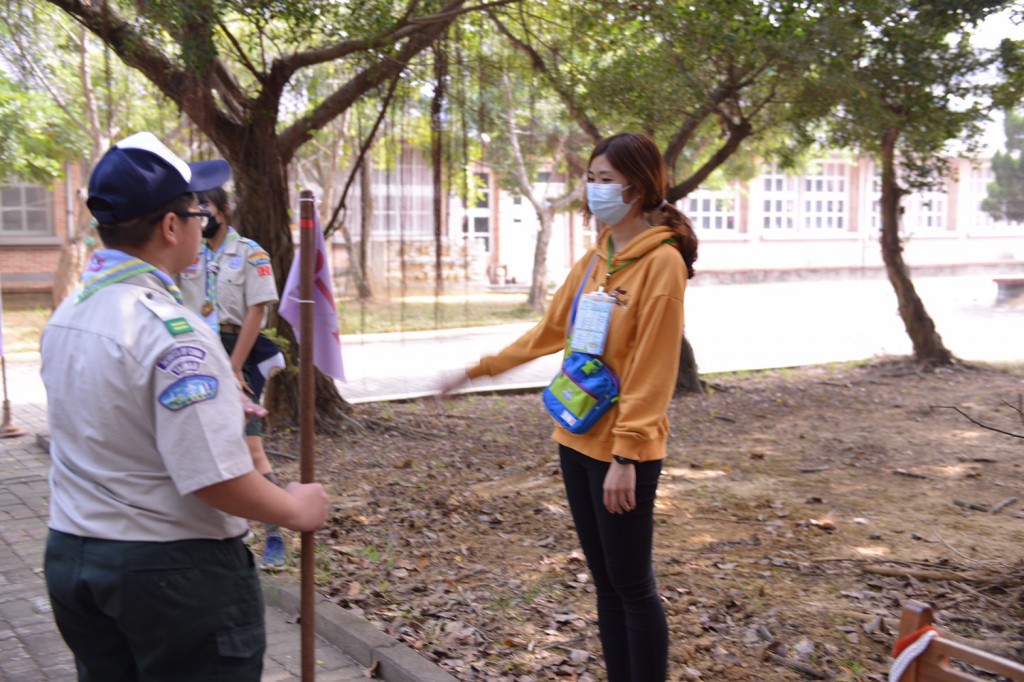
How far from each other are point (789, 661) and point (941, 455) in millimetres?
4770

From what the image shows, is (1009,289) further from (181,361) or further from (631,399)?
(181,361)

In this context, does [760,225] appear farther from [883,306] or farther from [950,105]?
[950,105]

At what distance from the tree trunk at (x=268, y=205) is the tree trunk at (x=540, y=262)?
14.5 meters

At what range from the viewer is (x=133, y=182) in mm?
2094

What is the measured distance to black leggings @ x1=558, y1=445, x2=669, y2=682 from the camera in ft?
10.3

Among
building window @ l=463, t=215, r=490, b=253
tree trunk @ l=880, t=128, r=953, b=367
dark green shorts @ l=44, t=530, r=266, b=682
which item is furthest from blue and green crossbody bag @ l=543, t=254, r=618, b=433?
building window @ l=463, t=215, r=490, b=253

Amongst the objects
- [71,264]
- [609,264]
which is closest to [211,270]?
[609,264]

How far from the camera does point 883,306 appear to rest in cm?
2691

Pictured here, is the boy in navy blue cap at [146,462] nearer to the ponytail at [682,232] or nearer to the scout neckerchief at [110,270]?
the scout neckerchief at [110,270]

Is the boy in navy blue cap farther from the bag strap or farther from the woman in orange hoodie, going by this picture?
the bag strap

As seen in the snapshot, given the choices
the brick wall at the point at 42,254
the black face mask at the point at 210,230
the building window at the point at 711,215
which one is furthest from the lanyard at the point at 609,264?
the building window at the point at 711,215

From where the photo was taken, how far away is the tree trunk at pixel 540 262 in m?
23.1

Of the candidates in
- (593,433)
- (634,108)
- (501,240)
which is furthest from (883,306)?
(593,433)

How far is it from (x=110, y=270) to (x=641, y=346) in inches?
61.3
